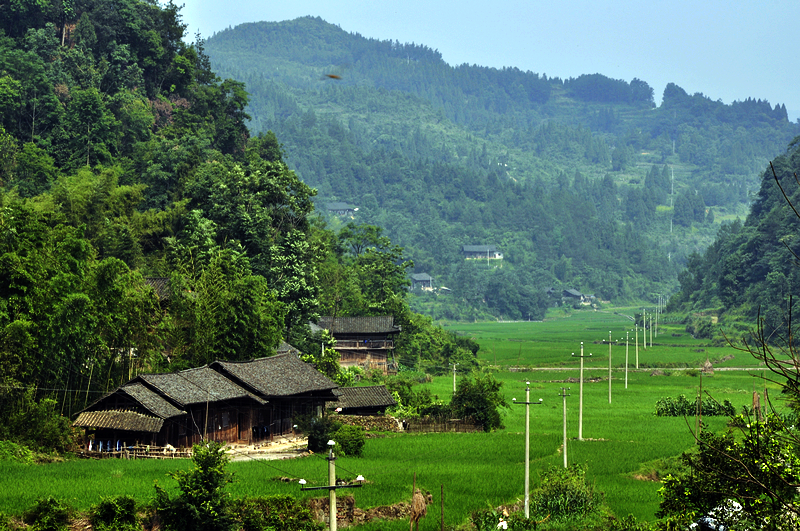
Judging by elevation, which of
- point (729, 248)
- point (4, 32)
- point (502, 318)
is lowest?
point (502, 318)

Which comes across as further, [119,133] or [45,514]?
[119,133]

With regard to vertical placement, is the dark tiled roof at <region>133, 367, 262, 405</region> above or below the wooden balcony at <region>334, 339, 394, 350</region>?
above

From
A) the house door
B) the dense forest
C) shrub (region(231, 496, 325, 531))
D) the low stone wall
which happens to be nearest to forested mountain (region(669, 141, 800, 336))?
the dense forest

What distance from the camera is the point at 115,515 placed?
2584 centimetres

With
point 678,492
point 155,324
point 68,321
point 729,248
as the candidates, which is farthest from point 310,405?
point 729,248

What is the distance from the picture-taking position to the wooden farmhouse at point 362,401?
52.6 metres

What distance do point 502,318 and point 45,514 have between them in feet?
541

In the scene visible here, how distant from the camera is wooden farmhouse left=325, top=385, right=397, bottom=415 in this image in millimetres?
52562

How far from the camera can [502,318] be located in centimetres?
18688

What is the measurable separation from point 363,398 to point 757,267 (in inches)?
3895

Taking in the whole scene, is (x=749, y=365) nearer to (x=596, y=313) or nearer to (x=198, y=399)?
(x=198, y=399)

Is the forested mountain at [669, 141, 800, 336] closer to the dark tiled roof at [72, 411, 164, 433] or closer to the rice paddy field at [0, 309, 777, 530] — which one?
the rice paddy field at [0, 309, 777, 530]

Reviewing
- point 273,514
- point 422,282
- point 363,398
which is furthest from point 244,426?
point 422,282

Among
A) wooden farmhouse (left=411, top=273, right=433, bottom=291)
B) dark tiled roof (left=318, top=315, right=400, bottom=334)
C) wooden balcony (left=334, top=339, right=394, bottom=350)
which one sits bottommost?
wooden balcony (left=334, top=339, right=394, bottom=350)
